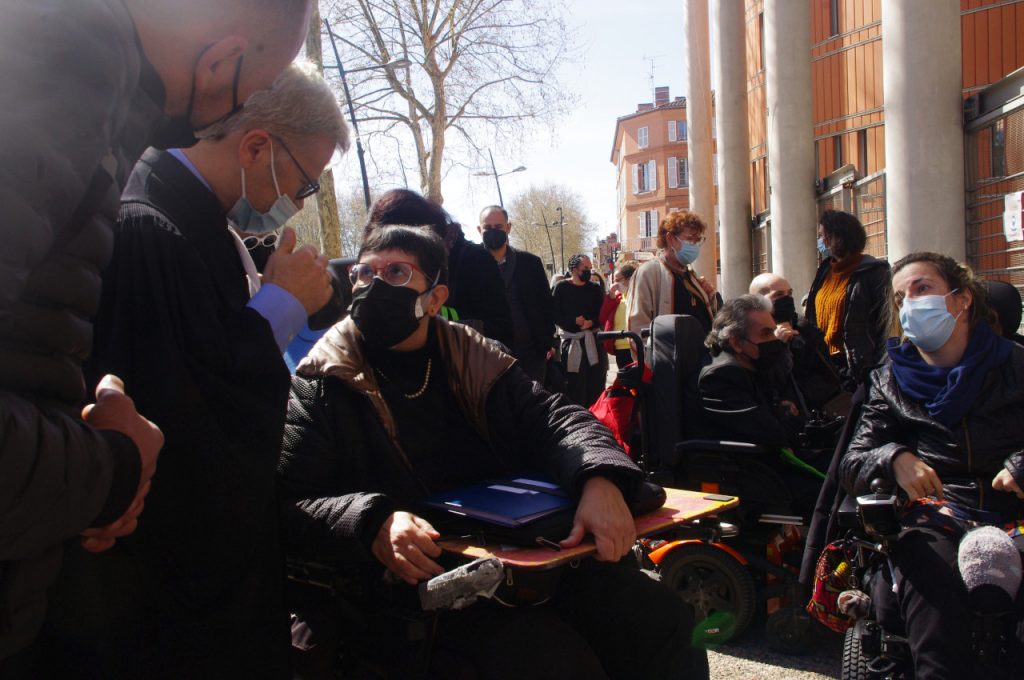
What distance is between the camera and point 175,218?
72.4 inches

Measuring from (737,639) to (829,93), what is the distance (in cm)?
1587

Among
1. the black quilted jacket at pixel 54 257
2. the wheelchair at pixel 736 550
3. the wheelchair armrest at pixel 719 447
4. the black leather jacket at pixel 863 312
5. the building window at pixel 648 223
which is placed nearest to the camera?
the black quilted jacket at pixel 54 257

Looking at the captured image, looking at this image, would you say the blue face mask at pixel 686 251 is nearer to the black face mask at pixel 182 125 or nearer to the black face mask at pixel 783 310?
the black face mask at pixel 783 310

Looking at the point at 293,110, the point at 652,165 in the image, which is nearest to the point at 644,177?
the point at 652,165

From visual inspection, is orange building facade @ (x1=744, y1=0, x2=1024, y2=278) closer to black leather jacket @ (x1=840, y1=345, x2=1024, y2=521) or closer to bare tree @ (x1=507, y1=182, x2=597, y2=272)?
black leather jacket @ (x1=840, y1=345, x2=1024, y2=521)

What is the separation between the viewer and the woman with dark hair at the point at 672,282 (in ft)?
20.4

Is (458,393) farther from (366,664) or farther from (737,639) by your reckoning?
(737,639)

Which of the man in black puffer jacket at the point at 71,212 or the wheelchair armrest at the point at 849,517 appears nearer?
the man in black puffer jacket at the point at 71,212

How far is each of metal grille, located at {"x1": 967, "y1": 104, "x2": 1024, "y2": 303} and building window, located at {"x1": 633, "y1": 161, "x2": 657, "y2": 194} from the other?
67511mm

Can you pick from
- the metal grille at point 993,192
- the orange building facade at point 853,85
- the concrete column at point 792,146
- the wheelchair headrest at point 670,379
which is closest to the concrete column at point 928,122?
the metal grille at point 993,192

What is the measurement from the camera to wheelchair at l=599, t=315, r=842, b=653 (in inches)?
154

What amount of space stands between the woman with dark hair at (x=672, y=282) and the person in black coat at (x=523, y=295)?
0.68 m

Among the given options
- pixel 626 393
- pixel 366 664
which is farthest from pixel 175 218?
pixel 626 393

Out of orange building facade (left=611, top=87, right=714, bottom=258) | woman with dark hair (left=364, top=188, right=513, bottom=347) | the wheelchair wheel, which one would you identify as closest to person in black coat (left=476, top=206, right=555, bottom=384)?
woman with dark hair (left=364, top=188, right=513, bottom=347)
